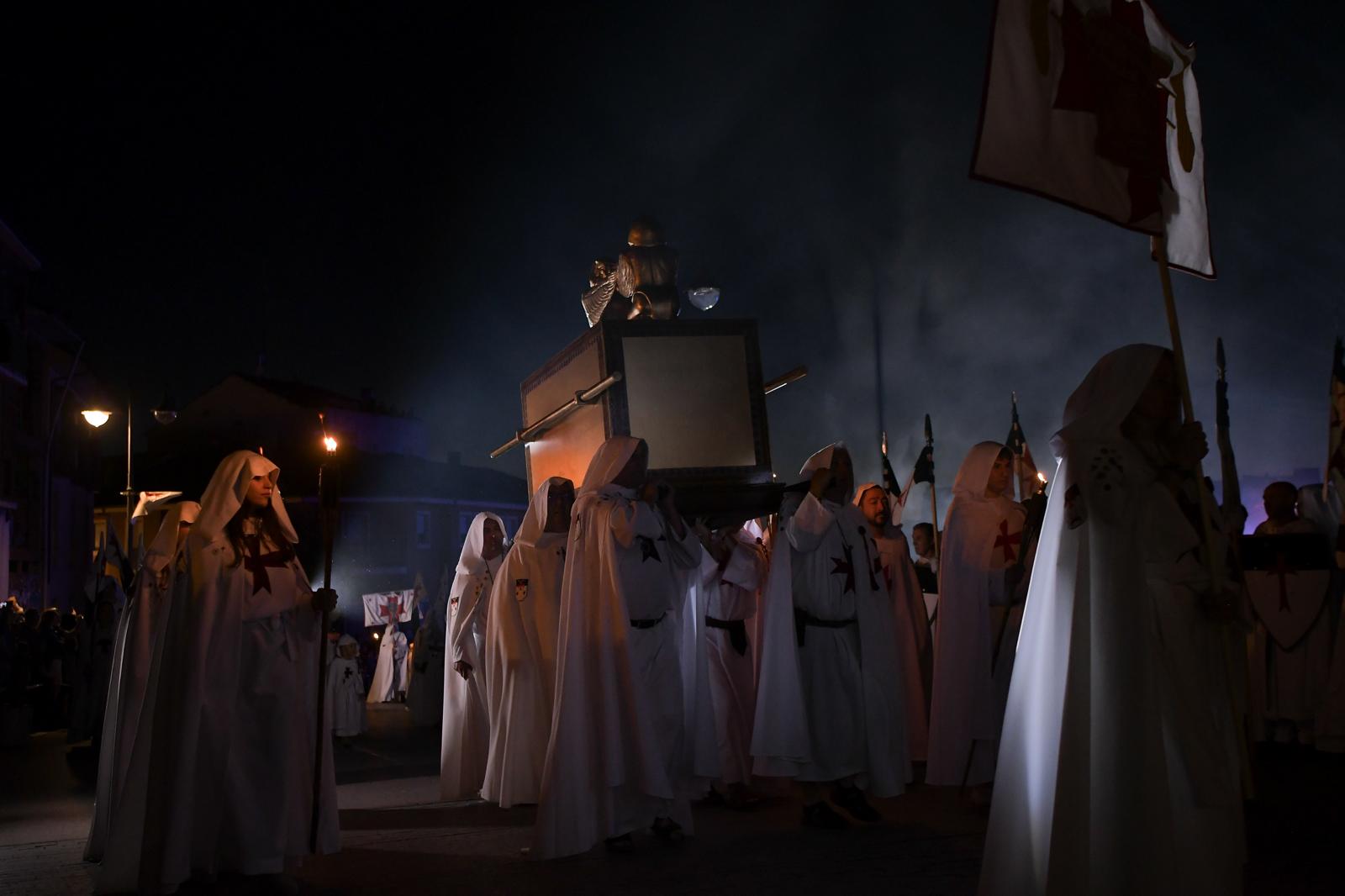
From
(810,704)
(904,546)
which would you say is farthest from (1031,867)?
(904,546)

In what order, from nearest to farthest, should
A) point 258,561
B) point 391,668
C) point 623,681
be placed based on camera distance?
point 258,561 < point 623,681 < point 391,668

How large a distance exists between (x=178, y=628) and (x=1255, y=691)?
10.1m

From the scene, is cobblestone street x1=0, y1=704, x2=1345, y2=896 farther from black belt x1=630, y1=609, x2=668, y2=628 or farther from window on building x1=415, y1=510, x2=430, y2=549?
window on building x1=415, y1=510, x2=430, y2=549

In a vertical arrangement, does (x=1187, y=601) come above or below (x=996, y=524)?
below

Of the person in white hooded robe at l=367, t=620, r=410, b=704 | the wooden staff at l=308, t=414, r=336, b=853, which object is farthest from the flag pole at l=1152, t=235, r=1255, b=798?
the person in white hooded robe at l=367, t=620, r=410, b=704

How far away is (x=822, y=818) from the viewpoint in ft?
27.1

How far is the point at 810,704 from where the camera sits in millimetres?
8492

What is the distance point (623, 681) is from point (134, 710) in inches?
121

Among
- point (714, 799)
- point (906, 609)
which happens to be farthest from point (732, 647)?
point (906, 609)

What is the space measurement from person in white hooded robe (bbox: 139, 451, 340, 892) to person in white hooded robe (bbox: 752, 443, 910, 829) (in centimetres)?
286

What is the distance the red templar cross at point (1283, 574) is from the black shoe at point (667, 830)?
24.0 feet

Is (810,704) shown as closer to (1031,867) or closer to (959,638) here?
(959,638)

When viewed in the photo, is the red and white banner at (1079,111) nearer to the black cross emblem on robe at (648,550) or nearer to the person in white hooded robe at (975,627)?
the person in white hooded robe at (975,627)

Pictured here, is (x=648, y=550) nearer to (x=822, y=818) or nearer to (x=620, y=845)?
(x=620, y=845)
